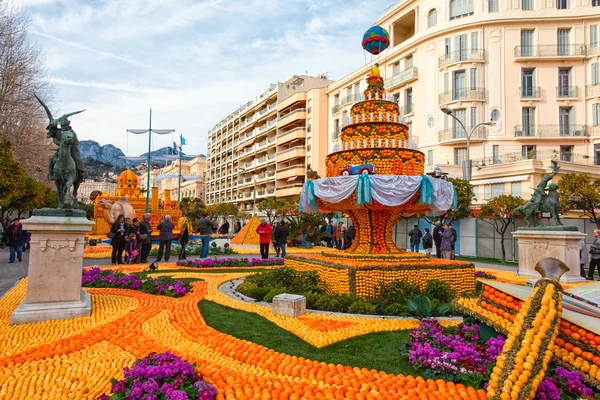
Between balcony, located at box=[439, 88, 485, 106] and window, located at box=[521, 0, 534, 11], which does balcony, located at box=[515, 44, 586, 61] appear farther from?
balcony, located at box=[439, 88, 485, 106]

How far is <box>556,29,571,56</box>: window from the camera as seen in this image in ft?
111

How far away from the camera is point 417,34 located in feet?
124

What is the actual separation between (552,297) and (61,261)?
729 cm

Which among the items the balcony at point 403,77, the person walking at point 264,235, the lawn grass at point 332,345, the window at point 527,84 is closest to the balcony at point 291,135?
the balcony at point 403,77

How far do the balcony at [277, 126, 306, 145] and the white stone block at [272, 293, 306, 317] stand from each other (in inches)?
1907

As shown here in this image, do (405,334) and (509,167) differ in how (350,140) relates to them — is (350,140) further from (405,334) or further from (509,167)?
(509,167)

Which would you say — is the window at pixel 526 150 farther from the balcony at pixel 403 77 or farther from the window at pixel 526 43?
the balcony at pixel 403 77

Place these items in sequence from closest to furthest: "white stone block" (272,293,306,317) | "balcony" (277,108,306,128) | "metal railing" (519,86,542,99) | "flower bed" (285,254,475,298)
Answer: "white stone block" (272,293,306,317) → "flower bed" (285,254,475,298) → "metal railing" (519,86,542,99) → "balcony" (277,108,306,128)

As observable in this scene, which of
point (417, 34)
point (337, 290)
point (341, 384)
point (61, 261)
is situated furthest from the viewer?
point (417, 34)

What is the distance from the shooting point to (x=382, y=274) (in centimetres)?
885

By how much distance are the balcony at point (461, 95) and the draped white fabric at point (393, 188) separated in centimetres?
2780

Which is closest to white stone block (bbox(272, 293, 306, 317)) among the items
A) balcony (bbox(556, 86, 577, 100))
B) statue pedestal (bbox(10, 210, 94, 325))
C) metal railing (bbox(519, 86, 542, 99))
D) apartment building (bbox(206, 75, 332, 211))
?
statue pedestal (bbox(10, 210, 94, 325))

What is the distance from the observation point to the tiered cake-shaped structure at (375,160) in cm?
1066

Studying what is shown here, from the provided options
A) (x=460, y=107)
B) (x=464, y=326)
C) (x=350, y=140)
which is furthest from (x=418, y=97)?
(x=464, y=326)
